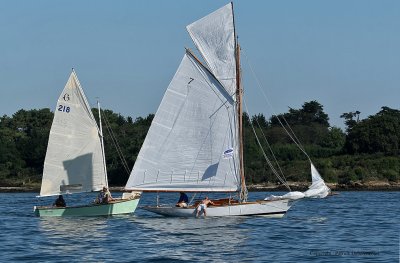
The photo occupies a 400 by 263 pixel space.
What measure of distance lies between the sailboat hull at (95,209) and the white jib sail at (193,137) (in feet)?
15.9

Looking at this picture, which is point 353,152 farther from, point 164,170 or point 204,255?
point 204,255

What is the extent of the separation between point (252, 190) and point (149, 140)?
62164 millimetres

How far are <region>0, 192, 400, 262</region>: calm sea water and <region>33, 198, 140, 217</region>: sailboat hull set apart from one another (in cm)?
77

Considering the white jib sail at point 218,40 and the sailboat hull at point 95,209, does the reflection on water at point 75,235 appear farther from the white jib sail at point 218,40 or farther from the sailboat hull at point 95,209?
the white jib sail at point 218,40

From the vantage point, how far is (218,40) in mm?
58469

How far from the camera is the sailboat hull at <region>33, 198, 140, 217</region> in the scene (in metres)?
61.8

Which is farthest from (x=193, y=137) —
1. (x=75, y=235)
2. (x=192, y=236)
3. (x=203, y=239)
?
(x=203, y=239)

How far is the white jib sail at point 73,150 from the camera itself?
64000mm

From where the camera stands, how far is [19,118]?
192 m

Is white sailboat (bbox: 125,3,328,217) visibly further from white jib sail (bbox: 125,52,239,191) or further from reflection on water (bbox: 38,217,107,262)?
reflection on water (bbox: 38,217,107,262)

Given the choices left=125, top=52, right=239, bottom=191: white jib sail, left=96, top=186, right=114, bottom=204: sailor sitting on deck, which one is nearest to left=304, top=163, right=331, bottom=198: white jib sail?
left=125, top=52, right=239, bottom=191: white jib sail

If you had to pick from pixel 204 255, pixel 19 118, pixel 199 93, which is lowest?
pixel 204 255

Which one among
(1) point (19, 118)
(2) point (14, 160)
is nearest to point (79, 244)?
(2) point (14, 160)

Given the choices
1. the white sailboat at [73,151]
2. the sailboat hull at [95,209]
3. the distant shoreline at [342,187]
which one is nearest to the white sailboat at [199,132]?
the sailboat hull at [95,209]
